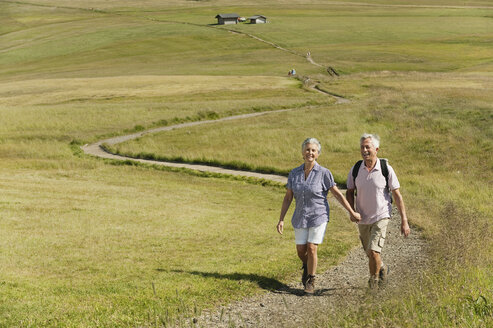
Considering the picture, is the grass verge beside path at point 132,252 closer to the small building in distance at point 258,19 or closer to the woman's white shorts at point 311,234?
the woman's white shorts at point 311,234

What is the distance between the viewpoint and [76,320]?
9.92 metres

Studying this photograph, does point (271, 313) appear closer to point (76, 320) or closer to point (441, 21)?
point (76, 320)

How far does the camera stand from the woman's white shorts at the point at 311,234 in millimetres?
11453

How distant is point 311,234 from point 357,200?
107 centimetres

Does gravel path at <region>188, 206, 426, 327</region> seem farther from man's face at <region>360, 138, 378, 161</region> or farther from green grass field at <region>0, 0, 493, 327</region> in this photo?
man's face at <region>360, 138, 378, 161</region>

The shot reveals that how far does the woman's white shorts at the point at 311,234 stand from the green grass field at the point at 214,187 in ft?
4.42

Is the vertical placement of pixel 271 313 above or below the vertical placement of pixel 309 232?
below

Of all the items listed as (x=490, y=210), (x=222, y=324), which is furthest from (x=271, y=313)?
(x=490, y=210)

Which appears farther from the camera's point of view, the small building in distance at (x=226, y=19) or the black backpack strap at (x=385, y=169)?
the small building in distance at (x=226, y=19)

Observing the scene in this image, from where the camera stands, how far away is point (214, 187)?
28.4m

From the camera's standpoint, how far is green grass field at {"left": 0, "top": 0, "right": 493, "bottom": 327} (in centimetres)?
1077

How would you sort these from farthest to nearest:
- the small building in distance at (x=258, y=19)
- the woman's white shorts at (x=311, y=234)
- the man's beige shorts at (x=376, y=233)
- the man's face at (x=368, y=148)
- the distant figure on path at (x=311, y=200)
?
the small building in distance at (x=258, y=19), the woman's white shorts at (x=311, y=234), the distant figure on path at (x=311, y=200), the man's beige shorts at (x=376, y=233), the man's face at (x=368, y=148)

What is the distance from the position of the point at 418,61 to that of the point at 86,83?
56.5 meters

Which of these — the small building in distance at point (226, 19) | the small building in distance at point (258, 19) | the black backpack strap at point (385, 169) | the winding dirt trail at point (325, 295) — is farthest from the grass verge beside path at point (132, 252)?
the small building in distance at point (226, 19)
